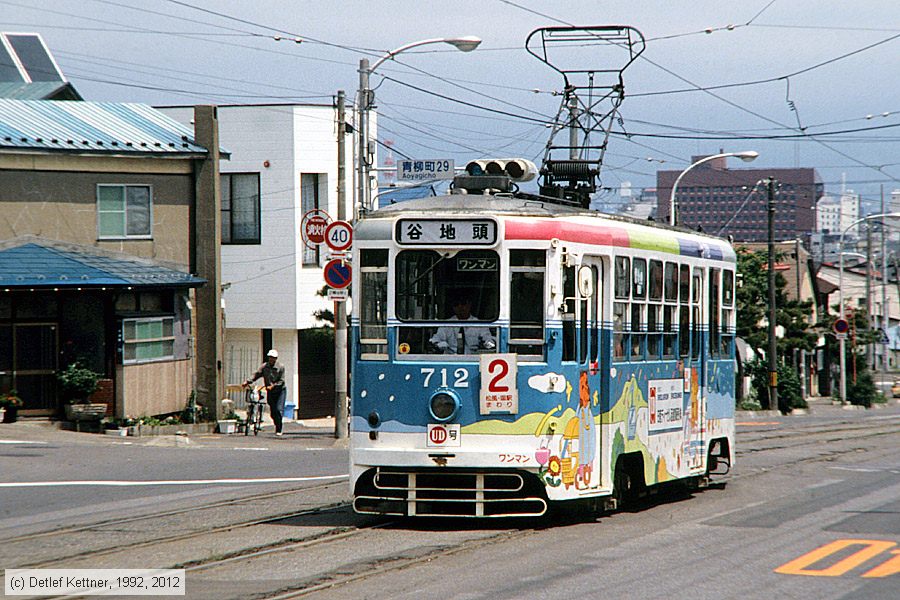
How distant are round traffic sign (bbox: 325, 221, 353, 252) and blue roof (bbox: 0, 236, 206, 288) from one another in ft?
17.5

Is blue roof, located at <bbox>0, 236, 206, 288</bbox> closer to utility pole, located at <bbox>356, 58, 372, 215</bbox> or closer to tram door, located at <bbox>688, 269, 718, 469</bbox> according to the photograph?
utility pole, located at <bbox>356, 58, 372, 215</bbox>

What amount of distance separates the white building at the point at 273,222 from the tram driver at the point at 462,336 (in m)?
27.0

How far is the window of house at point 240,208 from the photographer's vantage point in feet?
127

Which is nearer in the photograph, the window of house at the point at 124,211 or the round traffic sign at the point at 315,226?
the round traffic sign at the point at 315,226

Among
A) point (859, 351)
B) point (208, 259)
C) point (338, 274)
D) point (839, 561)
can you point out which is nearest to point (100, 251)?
point (208, 259)

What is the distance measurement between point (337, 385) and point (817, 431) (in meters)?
10.6

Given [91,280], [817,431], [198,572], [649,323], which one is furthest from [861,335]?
[198,572]

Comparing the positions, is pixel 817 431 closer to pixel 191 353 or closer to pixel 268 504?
pixel 191 353

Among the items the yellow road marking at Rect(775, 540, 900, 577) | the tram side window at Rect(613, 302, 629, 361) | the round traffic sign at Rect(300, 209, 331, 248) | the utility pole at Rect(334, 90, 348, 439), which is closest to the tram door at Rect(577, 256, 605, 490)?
the tram side window at Rect(613, 302, 629, 361)

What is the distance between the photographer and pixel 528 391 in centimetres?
1183

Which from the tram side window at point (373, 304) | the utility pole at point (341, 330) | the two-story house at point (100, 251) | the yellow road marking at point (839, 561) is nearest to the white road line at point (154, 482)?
the tram side window at point (373, 304)

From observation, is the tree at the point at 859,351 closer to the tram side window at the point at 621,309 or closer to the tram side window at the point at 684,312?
the tram side window at the point at 684,312

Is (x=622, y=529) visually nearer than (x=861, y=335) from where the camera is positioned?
Yes

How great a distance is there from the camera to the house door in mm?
25875
